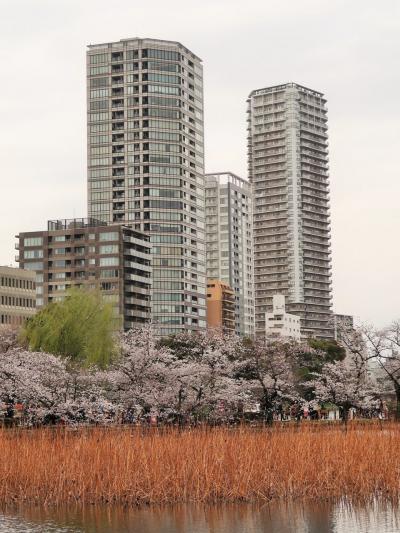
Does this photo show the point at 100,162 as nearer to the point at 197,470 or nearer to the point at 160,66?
the point at 160,66

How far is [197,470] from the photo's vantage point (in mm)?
26656

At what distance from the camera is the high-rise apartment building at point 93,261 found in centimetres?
15638

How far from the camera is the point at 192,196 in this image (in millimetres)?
181000

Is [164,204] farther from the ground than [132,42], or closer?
closer

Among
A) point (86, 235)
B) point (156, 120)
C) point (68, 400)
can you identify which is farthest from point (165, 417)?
point (156, 120)

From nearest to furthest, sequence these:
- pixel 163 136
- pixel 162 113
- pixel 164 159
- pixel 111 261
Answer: pixel 111 261 → pixel 164 159 → pixel 163 136 → pixel 162 113

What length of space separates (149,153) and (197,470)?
491 feet

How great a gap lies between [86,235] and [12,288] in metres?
34.1

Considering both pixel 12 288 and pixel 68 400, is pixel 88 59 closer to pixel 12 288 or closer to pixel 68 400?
pixel 12 288

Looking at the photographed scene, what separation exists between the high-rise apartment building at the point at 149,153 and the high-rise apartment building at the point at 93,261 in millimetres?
11618

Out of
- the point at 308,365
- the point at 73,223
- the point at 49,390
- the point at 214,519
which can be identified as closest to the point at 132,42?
the point at 73,223

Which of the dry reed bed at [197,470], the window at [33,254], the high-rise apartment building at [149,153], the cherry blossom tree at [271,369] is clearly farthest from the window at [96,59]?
the dry reed bed at [197,470]

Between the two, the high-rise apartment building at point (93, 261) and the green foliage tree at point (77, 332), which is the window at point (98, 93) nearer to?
the high-rise apartment building at point (93, 261)

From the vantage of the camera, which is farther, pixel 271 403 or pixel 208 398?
pixel 271 403
